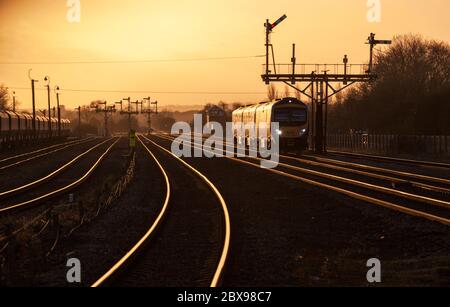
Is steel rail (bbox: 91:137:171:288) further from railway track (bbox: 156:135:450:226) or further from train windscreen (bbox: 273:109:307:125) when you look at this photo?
train windscreen (bbox: 273:109:307:125)

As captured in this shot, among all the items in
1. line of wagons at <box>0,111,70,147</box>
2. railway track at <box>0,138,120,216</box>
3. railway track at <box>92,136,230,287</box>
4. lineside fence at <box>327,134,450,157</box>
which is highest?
line of wagons at <box>0,111,70,147</box>

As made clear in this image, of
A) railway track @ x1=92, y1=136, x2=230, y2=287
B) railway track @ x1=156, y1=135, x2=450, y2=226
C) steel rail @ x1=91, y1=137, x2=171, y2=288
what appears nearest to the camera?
steel rail @ x1=91, y1=137, x2=171, y2=288

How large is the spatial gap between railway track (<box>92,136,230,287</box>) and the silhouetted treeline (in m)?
35.8

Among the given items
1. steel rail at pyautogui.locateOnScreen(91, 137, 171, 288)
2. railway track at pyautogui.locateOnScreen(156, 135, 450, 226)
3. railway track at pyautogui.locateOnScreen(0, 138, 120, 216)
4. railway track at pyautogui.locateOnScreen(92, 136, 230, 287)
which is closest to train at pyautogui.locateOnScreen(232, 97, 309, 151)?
railway track at pyautogui.locateOnScreen(156, 135, 450, 226)

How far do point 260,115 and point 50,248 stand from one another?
2953cm

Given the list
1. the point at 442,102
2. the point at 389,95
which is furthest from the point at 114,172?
the point at 389,95

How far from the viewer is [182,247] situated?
10.1 metres

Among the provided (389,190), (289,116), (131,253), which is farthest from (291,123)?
(131,253)

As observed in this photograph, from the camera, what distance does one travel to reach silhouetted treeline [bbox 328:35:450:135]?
49.5 metres

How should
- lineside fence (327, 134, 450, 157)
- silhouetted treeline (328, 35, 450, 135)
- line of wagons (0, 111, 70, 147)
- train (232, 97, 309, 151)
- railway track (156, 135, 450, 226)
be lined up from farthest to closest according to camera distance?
silhouetted treeline (328, 35, 450, 135) → line of wagons (0, 111, 70, 147) → train (232, 97, 309, 151) → lineside fence (327, 134, 450, 157) → railway track (156, 135, 450, 226)

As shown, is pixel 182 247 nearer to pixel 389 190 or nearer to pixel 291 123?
pixel 389 190

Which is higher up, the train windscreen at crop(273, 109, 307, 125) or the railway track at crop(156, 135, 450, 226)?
the train windscreen at crop(273, 109, 307, 125)

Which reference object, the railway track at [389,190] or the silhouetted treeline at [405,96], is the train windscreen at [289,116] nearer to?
the railway track at [389,190]

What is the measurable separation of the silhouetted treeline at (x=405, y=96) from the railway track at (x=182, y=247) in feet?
117
